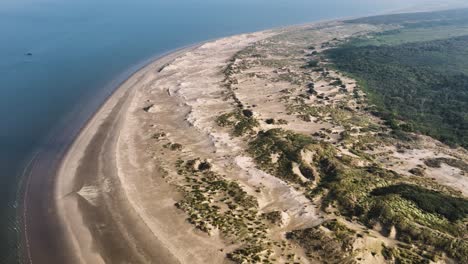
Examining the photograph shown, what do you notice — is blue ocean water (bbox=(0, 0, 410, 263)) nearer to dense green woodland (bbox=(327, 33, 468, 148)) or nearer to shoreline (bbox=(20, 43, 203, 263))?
shoreline (bbox=(20, 43, 203, 263))

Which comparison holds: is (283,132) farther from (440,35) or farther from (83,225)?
(440,35)

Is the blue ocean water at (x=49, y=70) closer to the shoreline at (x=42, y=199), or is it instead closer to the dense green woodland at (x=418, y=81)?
the shoreline at (x=42, y=199)

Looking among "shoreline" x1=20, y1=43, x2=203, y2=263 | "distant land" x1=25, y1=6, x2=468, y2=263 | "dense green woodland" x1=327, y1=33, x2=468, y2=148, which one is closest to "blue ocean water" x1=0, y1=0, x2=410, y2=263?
"shoreline" x1=20, y1=43, x2=203, y2=263

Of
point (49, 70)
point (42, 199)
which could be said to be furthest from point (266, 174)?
point (49, 70)

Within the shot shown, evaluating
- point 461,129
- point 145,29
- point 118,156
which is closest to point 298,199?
point 118,156

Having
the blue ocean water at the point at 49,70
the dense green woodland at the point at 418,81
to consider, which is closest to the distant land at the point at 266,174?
the dense green woodland at the point at 418,81

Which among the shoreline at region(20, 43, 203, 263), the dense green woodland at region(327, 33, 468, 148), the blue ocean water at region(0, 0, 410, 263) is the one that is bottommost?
the dense green woodland at region(327, 33, 468, 148)
